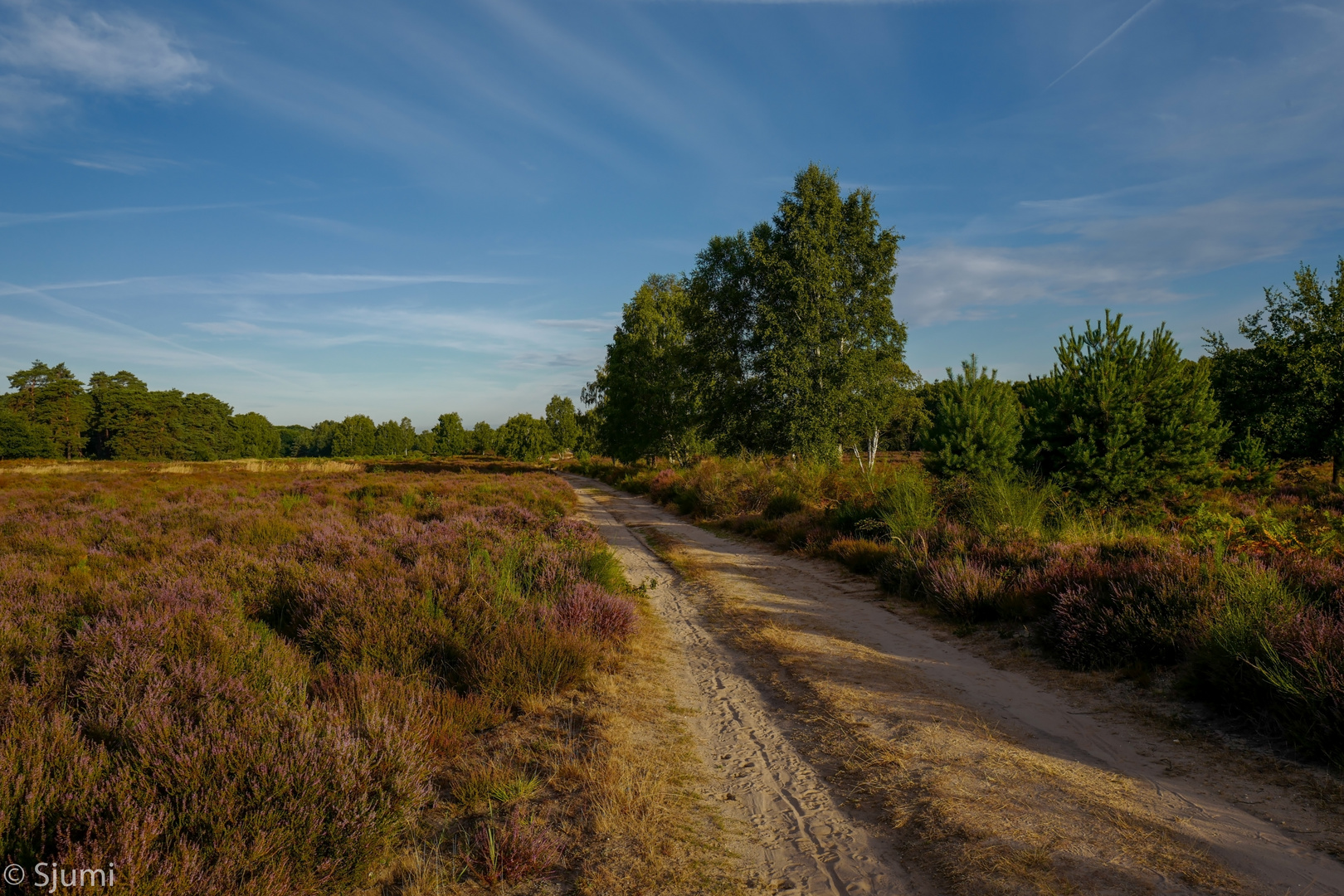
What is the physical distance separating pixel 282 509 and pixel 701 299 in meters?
20.9

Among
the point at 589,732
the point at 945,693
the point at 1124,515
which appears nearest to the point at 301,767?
the point at 589,732

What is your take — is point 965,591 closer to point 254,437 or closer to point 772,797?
point 772,797

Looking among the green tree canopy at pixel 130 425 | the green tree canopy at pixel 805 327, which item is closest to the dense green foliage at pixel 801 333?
the green tree canopy at pixel 805 327

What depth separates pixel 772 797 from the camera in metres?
4.04

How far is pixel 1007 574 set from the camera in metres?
8.30

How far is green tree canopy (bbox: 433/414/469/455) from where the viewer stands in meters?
124

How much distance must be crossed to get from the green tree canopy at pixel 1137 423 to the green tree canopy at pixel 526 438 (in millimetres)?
80820

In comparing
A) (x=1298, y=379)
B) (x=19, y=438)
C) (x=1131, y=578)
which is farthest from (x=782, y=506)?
(x=19, y=438)

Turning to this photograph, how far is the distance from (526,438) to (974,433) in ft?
266

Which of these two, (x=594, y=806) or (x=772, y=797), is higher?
(x=594, y=806)

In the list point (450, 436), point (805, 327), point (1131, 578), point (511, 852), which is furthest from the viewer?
point (450, 436)

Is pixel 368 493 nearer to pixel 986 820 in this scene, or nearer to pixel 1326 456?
pixel 986 820

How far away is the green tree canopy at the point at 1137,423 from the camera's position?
12406mm

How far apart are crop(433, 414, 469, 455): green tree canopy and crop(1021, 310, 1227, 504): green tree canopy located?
401 feet
